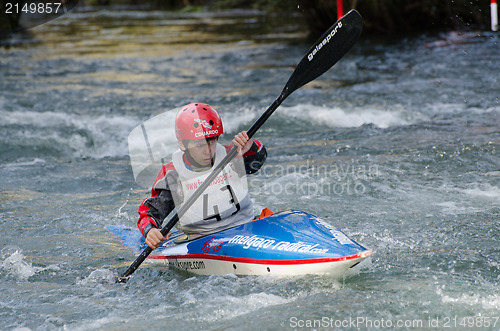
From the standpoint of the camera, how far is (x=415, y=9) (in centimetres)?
1593

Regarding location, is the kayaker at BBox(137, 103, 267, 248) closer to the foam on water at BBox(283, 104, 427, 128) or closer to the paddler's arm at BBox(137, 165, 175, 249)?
the paddler's arm at BBox(137, 165, 175, 249)

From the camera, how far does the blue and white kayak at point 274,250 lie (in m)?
3.42

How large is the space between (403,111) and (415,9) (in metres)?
8.39

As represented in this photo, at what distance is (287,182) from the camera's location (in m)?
6.04

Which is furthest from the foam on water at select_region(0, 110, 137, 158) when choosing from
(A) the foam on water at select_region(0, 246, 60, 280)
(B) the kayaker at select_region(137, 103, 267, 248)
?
(B) the kayaker at select_region(137, 103, 267, 248)

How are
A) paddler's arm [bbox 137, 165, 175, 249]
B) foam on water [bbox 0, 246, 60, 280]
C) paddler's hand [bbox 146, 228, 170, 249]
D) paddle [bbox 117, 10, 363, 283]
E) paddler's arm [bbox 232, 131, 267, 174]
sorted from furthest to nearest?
1. paddle [bbox 117, 10, 363, 283]
2. foam on water [bbox 0, 246, 60, 280]
3. paddler's arm [bbox 232, 131, 267, 174]
4. paddler's arm [bbox 137, 165, 175, 249]
5. paddler's hand [bbox 146, 228, 170, 249]

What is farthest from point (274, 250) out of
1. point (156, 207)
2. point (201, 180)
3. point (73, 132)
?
point (73, 132)

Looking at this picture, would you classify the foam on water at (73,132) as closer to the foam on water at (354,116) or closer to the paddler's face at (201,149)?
the foam on water at (354,116)

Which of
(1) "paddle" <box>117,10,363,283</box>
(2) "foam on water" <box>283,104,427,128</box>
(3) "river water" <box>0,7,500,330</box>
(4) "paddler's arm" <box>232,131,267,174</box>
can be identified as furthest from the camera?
(2) "foam on water" <box>283,104,427,128</box>

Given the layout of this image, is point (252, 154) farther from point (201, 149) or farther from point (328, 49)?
point (328, 49)

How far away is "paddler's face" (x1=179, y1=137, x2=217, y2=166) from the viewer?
12.7 feet

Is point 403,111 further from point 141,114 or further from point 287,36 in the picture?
point 287,36

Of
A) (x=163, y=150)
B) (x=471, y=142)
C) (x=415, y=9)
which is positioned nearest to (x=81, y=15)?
(x=415, y=9)

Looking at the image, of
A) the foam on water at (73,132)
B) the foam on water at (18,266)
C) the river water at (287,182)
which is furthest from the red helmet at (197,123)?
the foam on water at (73,132)
